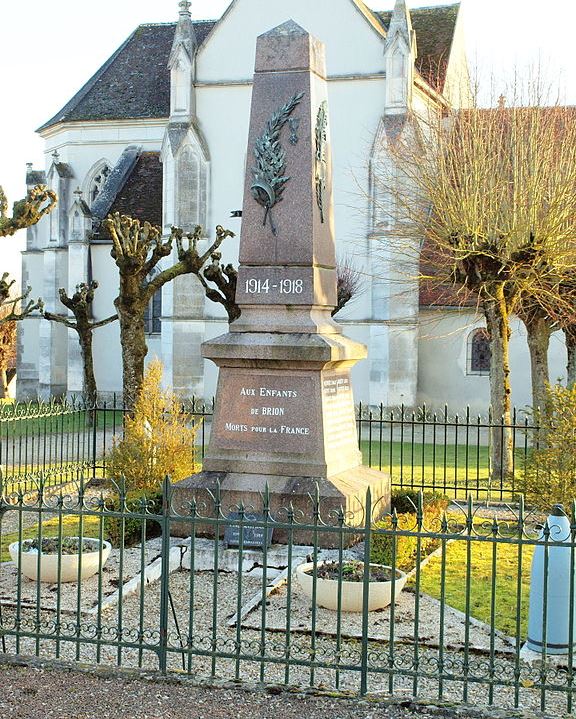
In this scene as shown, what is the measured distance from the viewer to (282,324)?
9.97 meters

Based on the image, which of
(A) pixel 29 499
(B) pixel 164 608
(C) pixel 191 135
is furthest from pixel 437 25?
(B) pixel 164 608

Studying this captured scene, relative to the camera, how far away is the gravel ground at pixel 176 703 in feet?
17.9

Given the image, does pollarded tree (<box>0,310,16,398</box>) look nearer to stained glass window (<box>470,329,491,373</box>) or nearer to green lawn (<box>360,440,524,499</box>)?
stained glass window (<box>470,329,491,373</box>)

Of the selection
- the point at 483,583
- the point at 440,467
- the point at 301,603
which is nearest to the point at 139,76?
the point at 440,467

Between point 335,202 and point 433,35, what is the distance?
6769 millimetres

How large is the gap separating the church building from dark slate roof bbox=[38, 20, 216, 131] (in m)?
0.71

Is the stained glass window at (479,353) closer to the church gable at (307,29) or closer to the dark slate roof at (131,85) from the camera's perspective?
the church gable at (307,29)

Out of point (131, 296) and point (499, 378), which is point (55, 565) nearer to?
point (131, 296)

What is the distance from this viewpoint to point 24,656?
6348 millimetres

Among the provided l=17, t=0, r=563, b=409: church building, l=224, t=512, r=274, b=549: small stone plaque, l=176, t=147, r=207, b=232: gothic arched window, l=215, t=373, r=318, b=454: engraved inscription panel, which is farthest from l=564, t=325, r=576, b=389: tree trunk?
l=224, t=512, r=274, b=549: small stone plaque

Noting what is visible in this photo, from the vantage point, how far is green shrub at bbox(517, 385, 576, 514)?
11.4 metres

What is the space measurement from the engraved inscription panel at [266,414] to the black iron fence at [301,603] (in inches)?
27.0

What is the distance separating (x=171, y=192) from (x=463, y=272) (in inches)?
514

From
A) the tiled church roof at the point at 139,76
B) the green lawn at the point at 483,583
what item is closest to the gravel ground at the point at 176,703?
the green lawn at the point at 483,583
